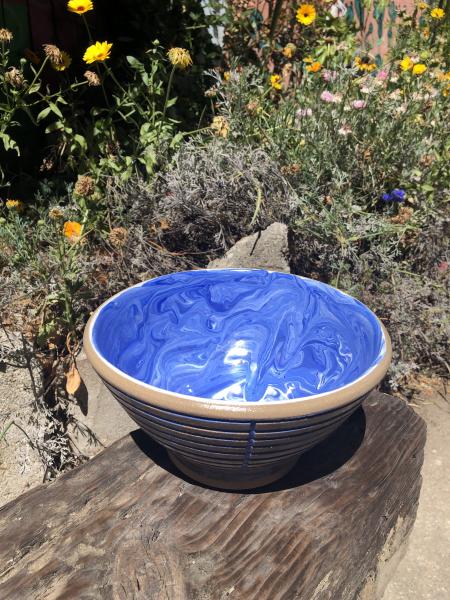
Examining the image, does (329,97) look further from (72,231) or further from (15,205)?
(15,205)

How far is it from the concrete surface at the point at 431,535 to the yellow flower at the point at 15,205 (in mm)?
1867

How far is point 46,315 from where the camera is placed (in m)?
1.94

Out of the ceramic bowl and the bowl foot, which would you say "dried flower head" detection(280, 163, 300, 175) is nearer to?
the ceramic bowl

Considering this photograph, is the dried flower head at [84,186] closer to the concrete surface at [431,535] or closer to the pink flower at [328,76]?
the pink flower at [328,76]

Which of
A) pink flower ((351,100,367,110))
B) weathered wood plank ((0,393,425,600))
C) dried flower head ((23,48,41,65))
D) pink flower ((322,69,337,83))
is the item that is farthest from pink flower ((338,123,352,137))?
weathered wood plank ((0,393,425,600))

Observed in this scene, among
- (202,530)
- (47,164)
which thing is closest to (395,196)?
(47,164)

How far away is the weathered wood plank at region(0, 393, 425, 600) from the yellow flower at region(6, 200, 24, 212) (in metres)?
1.08

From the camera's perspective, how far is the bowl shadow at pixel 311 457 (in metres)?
1.48

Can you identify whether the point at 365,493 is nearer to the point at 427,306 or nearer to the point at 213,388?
the point at 213,388

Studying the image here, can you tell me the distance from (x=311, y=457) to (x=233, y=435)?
1.85 feet

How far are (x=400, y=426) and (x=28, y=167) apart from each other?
1983mm

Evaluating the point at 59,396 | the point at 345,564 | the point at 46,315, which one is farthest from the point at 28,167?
the point at 345,564

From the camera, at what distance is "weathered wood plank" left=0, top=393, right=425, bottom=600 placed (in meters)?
1.21

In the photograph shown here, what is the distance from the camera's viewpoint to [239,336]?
1.57 meters
